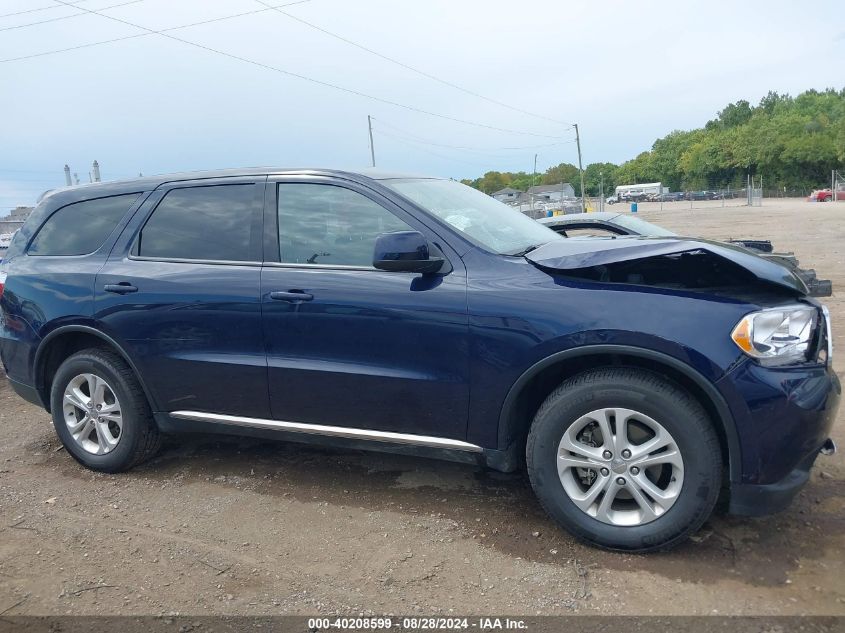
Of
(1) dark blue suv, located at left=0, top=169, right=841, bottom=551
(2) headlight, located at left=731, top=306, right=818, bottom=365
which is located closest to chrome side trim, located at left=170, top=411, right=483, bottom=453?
(1) dark blue suv, located at left=0, top=169, right=841, bottom=551

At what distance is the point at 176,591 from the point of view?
3000 millimetres

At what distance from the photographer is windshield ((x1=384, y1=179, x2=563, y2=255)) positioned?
11.8 ft

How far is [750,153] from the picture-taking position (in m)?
89.1

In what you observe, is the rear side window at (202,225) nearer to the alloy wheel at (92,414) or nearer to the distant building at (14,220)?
the alloy wheel at (92,414)

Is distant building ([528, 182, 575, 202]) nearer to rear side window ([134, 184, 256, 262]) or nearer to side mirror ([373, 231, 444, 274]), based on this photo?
rear side window ([134, 184, 256, 262])

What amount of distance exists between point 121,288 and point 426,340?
1.97 m

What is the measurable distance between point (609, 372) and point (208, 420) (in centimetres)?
231

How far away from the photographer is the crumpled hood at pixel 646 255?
9.74 ft

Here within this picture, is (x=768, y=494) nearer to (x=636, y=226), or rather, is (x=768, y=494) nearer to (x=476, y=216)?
(x=476, y=216)

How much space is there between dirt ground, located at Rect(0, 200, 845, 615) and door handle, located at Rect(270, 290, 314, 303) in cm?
115

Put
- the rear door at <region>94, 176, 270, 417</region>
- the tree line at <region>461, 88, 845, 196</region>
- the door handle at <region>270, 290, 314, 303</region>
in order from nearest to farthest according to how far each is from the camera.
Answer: the door handle at <region>270, 290, 314, 303</region>
the rear door at <region>94, 176, 270, 417</region>
the tree line at <region>461, 88, 845, 196</region>

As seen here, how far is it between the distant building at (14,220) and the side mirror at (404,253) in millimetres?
20701

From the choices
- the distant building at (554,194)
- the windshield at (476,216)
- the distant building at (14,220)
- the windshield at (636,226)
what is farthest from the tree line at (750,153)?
the windshield at (476,216)

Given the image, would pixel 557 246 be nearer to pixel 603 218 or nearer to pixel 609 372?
pixel 609 372
